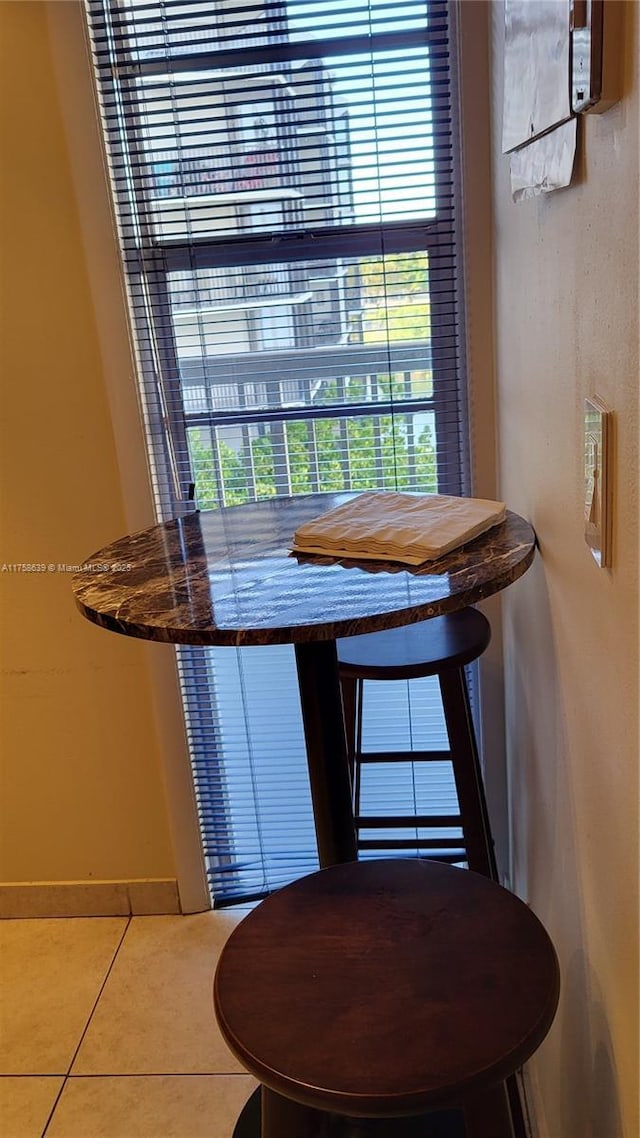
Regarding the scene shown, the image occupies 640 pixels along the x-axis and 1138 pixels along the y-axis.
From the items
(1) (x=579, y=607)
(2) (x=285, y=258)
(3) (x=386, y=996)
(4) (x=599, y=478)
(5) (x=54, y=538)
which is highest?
(2) (x=285, y=258)

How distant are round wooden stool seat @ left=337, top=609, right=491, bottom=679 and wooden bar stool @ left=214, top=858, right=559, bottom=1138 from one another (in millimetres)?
441

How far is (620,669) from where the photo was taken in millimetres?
797

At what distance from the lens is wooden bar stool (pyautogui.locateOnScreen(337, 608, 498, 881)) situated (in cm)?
155

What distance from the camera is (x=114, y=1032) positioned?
6.25 ft

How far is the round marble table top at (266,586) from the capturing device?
3.24ft

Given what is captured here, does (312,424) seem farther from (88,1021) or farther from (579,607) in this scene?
(88,1021)

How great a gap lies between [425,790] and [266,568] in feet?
3.81

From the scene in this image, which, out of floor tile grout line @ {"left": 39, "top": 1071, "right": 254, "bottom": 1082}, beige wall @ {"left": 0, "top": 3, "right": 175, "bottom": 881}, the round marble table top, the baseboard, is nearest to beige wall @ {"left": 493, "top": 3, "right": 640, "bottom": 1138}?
the round marble table top

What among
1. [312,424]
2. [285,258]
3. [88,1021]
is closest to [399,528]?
[312,424]

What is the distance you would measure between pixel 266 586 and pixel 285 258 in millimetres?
1000

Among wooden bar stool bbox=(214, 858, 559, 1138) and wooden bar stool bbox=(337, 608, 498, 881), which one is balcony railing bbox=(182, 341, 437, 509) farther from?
wooden bar stool bbox=(214, 858, 559, 1138)

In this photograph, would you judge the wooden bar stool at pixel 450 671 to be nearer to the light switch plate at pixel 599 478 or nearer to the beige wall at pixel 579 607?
the beige wall at pixel 579 607

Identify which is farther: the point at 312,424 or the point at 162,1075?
the point at 312,424

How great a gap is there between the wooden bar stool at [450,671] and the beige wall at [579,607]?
0.32 feet
